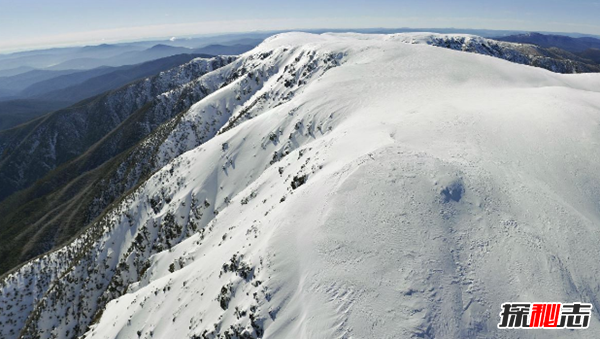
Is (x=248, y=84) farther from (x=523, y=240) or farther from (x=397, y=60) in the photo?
(x=523, y=240)

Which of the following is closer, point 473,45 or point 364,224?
point 364,224

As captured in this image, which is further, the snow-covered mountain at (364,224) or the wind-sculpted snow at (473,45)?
the wind-sculpted snow at (473,45)

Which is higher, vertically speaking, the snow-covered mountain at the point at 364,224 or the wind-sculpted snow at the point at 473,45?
the wind-sculpted snow at the point at 473,45

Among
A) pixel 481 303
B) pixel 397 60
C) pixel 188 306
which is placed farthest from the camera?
pixel 397 60

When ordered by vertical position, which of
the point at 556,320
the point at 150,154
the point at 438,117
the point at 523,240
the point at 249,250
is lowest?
the point at 150,154

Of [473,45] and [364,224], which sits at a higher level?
[473,45]

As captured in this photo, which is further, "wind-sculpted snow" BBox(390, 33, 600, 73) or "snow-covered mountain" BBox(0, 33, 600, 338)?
"wind-sculpted snow" BBox(390, 33, 600, 73)

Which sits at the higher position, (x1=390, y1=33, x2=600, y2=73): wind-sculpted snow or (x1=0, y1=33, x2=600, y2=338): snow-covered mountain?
(x1=390, y1=33, x2=600, y2=73): wind-sculpted snow

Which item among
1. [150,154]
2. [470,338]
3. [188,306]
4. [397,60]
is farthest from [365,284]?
[150,154]
